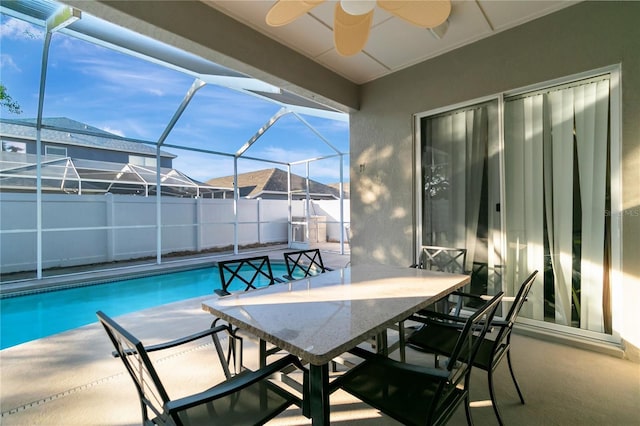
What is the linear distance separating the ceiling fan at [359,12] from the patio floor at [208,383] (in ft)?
7.77

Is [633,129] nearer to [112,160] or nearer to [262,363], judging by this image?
[262,363]

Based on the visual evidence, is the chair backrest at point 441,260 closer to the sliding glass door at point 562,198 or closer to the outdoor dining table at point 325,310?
the sliding glass door at point 562,198

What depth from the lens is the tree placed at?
4.27 meters

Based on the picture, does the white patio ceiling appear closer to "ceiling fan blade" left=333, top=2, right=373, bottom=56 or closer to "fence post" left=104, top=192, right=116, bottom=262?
"ceiling fan blade" left=333, top=2, right=373, bottom=56

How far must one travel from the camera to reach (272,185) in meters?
9.59

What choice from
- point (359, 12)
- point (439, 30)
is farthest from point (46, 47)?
point (439, 30)

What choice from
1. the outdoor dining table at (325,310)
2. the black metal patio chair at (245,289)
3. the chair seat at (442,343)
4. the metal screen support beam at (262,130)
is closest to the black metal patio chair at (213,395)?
the outdoor dining table at (325,310)

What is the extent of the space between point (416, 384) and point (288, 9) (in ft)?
7.19

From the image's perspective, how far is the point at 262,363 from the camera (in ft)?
5.21

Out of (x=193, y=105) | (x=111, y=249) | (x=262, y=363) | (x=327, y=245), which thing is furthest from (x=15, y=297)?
(x=327, y=245)

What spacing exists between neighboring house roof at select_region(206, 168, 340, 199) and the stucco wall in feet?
16.7

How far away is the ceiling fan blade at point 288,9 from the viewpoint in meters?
1.64

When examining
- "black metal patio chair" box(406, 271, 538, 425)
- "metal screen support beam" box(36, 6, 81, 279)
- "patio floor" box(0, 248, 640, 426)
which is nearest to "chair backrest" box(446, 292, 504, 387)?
"black metal patio chair" box(406, 271, 538, 425)

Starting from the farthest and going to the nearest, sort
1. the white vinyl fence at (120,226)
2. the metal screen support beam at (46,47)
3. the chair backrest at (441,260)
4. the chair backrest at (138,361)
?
the white vinyl fence at (120,226), the metal screen support beam at (46,47), the chair backrest at (441,260), the chair backrest at (138,361)
